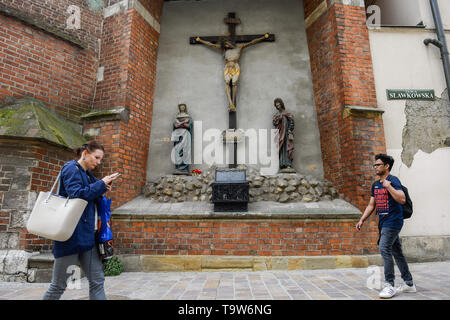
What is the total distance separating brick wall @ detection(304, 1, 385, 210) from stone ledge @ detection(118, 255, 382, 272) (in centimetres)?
108

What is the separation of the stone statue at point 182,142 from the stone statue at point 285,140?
214 centimetres

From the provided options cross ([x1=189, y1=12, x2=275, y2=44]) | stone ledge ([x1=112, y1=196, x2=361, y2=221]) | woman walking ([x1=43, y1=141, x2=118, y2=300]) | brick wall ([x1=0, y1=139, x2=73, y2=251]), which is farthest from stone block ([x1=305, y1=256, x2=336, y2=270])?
cross ([x1=189, y1=12, x2=275, y2=44])

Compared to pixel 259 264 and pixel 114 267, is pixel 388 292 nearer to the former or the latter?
pixel 259 264

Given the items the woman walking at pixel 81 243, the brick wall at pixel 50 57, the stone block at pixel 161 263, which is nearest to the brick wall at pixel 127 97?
the brick wall at pixel 50 57

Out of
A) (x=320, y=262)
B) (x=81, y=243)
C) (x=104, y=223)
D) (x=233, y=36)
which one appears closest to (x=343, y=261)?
(x=320, y=262)

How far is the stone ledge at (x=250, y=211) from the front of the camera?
4984 mm

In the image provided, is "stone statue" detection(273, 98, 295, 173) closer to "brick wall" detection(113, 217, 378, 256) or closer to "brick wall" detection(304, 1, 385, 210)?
"brick wall" detection(304, 1, 385, 210)

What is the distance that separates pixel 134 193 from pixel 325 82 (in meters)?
5.11

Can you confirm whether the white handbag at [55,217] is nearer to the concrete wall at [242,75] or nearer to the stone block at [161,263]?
the stone block at [161,263]

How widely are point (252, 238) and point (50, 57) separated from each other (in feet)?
18.5

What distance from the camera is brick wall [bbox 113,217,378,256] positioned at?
16.1 feet

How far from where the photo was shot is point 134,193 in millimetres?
5852

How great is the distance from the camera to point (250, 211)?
5113mm
